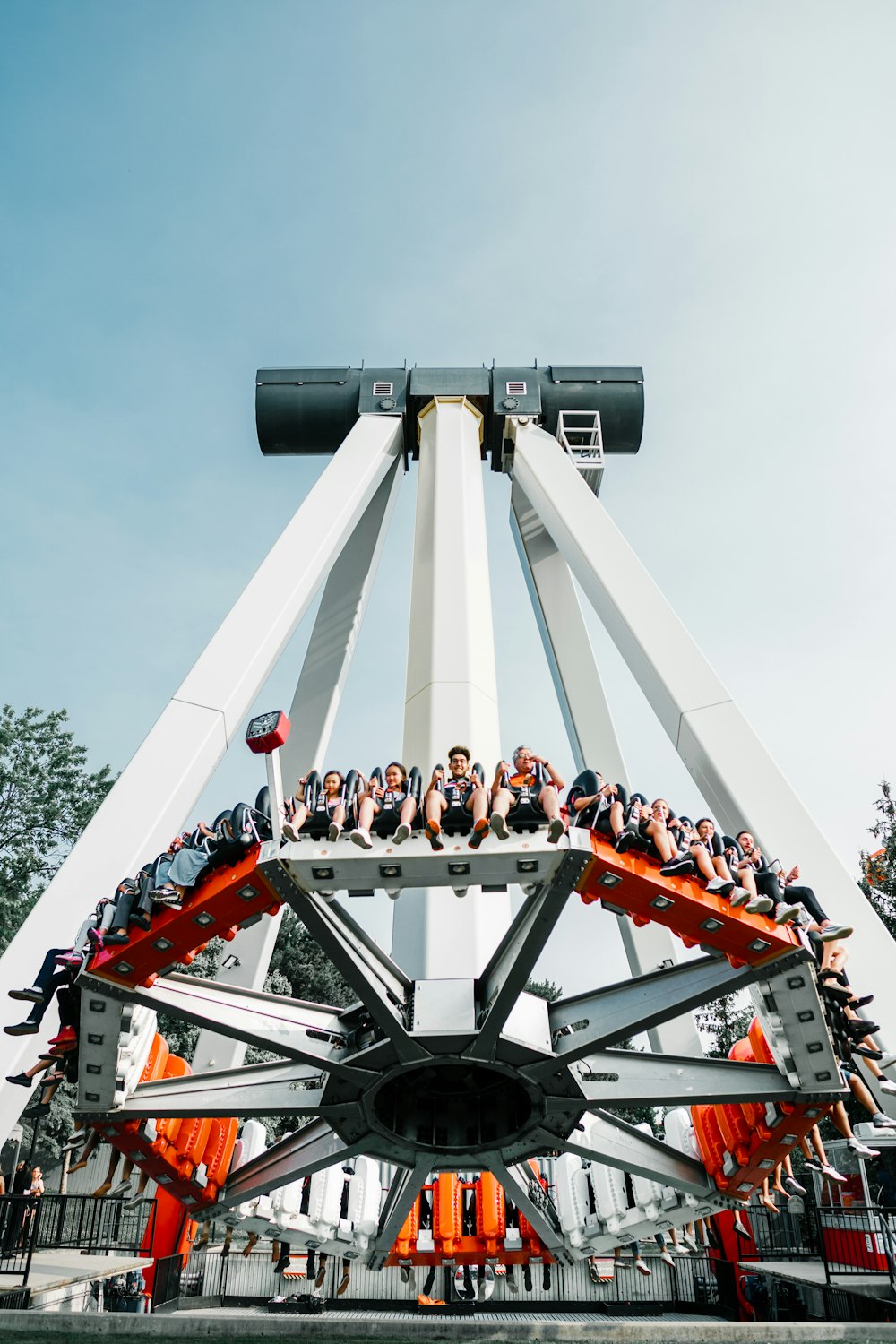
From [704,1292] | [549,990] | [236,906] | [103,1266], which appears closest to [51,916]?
[236,906]

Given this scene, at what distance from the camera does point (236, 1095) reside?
1038 centimetres

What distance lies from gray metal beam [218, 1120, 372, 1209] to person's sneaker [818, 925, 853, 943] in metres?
6.24

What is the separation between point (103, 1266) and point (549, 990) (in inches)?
1909

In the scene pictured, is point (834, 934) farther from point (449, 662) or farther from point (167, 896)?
point (449, 662)

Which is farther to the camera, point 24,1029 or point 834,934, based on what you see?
point 24,1029

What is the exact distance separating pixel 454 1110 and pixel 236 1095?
276cm

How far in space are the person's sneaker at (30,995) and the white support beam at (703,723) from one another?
8.24 m

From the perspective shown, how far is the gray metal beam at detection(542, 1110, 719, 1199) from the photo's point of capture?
11586 mm

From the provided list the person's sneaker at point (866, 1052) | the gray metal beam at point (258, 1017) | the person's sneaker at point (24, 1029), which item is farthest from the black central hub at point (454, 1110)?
the person's sneaker at point (24, 1029)

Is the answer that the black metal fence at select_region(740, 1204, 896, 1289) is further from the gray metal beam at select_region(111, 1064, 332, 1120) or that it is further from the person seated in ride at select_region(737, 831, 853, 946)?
the gray metal beam at select_region(111, 1064, 332, 1120)

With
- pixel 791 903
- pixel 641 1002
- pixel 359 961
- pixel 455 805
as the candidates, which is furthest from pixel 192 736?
pixel 791 903

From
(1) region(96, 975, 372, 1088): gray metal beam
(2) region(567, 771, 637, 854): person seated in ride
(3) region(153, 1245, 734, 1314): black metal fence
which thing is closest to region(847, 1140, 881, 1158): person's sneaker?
(2) region(567, 771, 637, 854): person seated in ride

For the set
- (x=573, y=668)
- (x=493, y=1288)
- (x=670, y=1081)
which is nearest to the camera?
(x=670, y=1081)

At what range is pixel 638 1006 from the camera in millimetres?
9398
